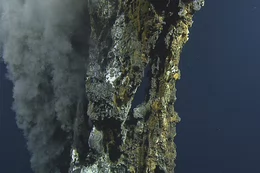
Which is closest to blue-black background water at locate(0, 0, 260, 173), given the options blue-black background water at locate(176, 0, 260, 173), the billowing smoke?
blue-black background water at locate(176, 0, 260, 173)

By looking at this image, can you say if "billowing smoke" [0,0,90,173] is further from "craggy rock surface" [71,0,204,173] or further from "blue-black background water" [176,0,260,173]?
"blue-black background water" [176,0,260,173]

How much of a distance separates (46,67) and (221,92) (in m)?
4.11

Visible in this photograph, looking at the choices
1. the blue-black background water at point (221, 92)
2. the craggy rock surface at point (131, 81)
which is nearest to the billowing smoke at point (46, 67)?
the craggy rock surface at point (131, 81)

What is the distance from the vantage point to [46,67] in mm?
3127

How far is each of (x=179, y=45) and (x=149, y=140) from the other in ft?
2.71

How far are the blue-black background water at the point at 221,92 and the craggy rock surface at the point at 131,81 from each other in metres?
2.78

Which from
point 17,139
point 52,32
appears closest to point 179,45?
point 52,32

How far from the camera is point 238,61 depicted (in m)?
6.40

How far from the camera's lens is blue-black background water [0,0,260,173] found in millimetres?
5484

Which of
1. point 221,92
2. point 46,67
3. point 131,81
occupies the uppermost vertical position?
point 221,92

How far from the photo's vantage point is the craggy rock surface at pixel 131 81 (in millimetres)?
2322

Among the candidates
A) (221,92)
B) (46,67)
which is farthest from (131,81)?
(221,92)

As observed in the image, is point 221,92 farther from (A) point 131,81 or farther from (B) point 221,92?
(A) point 131,81

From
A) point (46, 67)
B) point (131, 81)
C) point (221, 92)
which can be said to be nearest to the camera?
point (131, 81)
